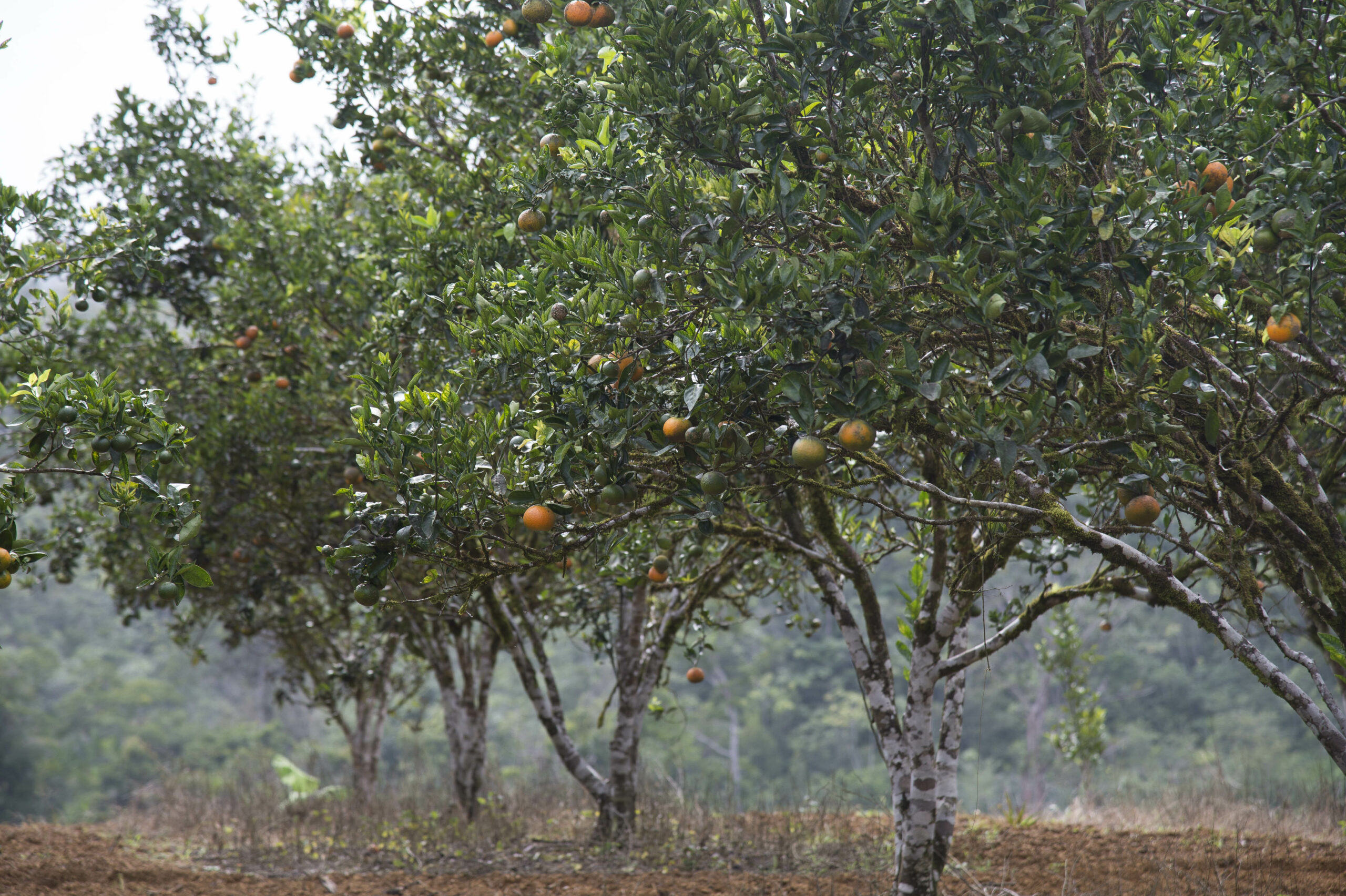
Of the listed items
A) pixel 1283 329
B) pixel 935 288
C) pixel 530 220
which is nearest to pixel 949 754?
pixel 1283 329

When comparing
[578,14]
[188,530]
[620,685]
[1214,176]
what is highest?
[578,14]

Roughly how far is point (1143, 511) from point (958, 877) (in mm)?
3053

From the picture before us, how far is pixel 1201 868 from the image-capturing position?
5.08m

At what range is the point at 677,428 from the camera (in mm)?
2732

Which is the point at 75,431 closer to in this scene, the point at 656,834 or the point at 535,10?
the point at 535,10

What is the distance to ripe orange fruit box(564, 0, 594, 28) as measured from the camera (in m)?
3.19

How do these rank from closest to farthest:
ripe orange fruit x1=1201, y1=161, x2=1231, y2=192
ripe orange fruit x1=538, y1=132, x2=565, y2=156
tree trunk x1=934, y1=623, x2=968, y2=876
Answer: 1. ripe orange fruit x1=1201, y1=161, x2=1231, y2=192
2. ripe orange fruit x1=538, y1=132, x2=565, y2=156
3. tree trunk x1=934, y1=623, x2=968, y2=876

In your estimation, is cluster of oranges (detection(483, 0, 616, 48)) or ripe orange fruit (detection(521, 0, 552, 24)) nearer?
cluster of oranges (detection(483, 0, 616, 48))

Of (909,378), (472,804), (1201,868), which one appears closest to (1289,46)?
(909,378)

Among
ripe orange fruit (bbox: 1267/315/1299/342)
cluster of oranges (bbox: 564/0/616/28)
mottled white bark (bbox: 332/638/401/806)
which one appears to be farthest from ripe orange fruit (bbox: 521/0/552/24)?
mottled white bark (bbox: 332/638/401/806)

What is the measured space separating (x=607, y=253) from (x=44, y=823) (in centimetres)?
961

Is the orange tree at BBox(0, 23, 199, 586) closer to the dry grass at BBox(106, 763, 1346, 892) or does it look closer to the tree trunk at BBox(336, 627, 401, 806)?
the dry grass at BBox(106, 763, 1346, 892)

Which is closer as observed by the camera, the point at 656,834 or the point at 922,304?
the point at 922,304

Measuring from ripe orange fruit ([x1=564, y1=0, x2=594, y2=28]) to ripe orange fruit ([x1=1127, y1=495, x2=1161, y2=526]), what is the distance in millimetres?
2582
